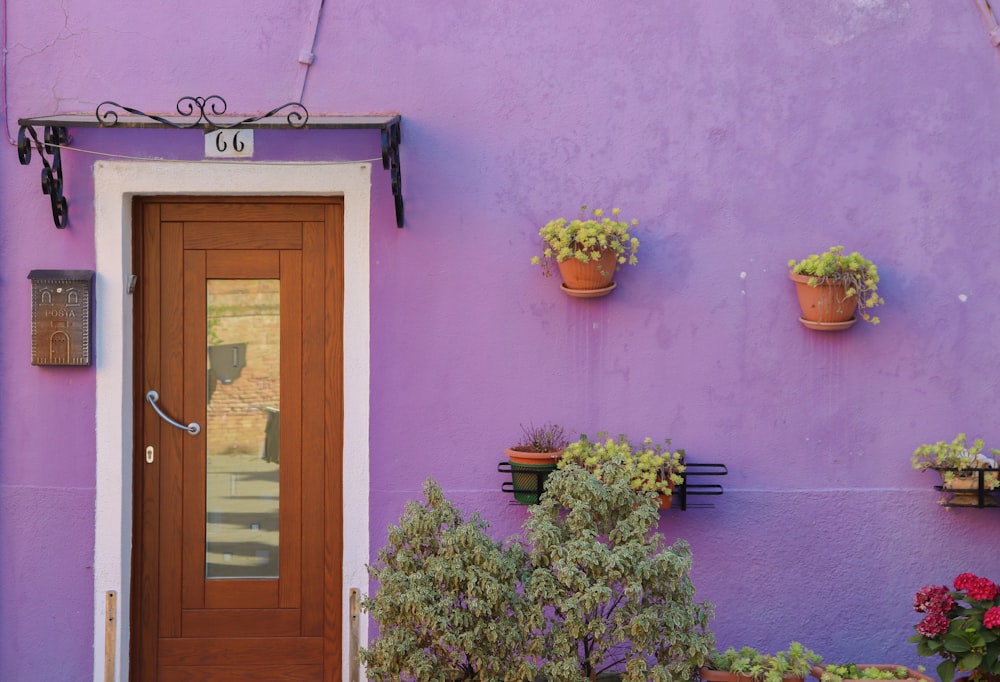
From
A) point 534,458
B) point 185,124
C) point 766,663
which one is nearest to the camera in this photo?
point 766,663

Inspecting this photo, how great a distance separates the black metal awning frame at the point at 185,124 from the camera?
4469mm

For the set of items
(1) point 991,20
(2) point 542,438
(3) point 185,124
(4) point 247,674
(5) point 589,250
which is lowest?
(4) point 247,674

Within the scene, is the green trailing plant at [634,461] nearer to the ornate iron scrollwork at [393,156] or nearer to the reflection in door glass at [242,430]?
the ornate iron scrollwork at [393,156]

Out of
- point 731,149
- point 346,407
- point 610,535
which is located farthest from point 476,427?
point 731,149

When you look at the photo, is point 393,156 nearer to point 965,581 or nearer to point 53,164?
point 53,164

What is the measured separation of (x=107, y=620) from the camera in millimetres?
4840

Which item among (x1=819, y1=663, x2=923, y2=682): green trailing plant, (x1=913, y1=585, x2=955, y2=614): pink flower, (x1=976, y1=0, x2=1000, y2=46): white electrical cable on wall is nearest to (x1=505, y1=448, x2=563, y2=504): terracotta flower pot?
(x1=819, y1=663, x2=923, y2=682): green trailing plant

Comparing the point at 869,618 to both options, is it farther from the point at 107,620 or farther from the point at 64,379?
the point at 64,379

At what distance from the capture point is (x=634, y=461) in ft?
15.1

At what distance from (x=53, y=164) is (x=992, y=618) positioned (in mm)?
4168

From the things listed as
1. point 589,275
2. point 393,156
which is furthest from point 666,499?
point 393,156

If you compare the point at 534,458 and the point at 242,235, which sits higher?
the point at 242,235

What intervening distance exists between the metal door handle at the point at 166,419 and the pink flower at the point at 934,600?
3115 millimetres

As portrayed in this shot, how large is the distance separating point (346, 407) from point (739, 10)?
2.42 m
